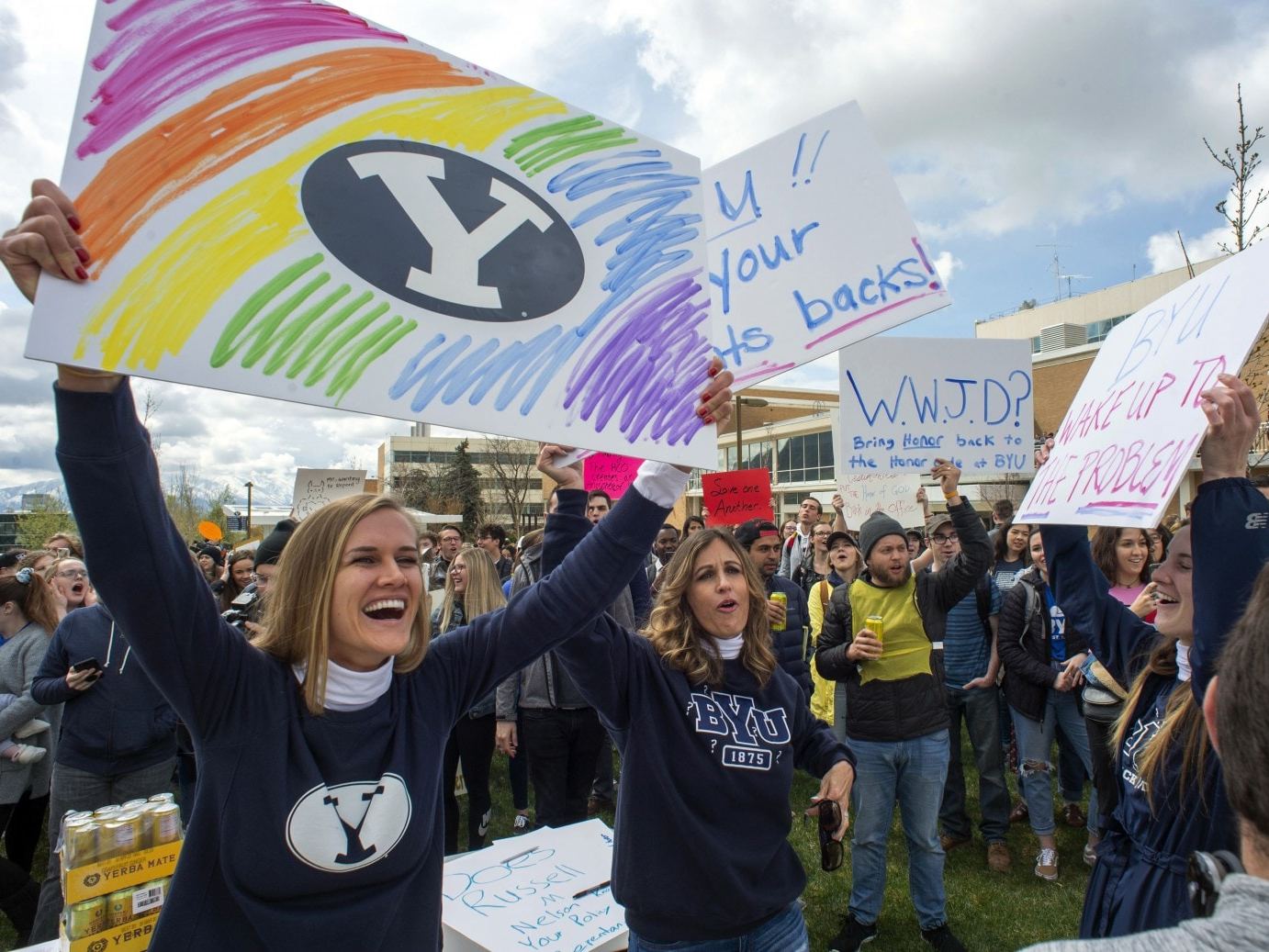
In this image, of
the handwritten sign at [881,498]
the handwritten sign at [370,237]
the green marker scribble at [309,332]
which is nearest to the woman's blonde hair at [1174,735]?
the handwritten sign at [370,237]

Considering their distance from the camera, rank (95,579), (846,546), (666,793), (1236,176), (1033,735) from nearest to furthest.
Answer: (95,579) < (666,793) < (1033,735) < (846,546) < (1236,176)

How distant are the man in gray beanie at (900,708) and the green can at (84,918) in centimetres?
328

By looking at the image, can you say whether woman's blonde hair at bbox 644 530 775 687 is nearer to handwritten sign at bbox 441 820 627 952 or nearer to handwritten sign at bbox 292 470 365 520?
handwritten sign at bbox 441 820 627 952

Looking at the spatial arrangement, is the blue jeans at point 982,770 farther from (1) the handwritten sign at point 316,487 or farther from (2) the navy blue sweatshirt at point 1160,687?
(1) the handwritten sign at point 316,487

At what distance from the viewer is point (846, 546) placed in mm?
6074

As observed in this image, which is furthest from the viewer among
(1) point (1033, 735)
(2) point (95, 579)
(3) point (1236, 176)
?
(3) point (1236, 176)

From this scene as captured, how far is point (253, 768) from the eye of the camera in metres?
1.60

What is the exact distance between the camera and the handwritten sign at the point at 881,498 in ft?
20.7

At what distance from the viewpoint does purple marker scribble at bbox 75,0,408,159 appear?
53.9 inches

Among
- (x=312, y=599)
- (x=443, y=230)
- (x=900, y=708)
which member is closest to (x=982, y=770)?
(x=900, y=708)

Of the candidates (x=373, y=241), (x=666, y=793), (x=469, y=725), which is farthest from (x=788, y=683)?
(x=469, y=725)

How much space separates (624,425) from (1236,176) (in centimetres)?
743

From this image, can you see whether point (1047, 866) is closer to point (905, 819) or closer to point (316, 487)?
point (905, 819)

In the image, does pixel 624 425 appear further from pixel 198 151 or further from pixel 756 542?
pixel 756 542
